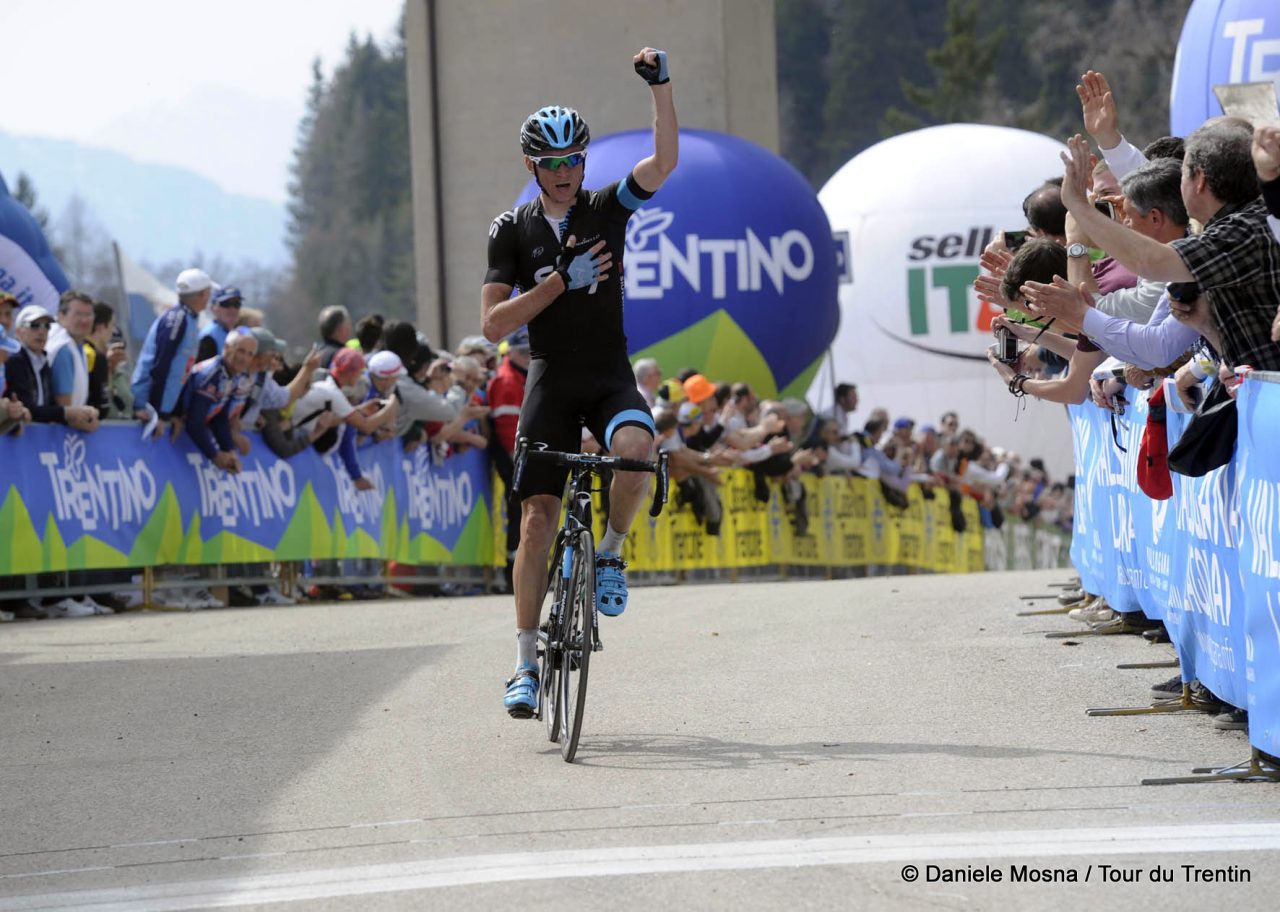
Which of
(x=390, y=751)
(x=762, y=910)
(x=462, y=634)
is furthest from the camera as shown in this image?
(x=462, y=634)

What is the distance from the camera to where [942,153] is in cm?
3791

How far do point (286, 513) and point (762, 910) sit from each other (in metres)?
12.2

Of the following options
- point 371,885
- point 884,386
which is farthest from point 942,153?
point 371,885

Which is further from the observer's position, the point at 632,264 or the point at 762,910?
the point at 632,264

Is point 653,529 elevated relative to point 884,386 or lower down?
lower down

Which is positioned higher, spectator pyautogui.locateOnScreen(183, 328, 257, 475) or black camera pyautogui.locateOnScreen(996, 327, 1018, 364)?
spectator pyautogui.locateOnScreen(183, 328, 257, 475)

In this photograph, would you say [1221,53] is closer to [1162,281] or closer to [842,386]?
[1162,281]

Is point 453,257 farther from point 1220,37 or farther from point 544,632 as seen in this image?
point 544,632

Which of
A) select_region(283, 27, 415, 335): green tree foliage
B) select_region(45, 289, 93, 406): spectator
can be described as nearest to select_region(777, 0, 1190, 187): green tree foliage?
select_region(283, 27, 415, 335): green tree foliage

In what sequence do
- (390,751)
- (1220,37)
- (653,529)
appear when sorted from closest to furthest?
(390,751) → (1220,37) → (653,529)

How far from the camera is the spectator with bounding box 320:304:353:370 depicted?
17.5m

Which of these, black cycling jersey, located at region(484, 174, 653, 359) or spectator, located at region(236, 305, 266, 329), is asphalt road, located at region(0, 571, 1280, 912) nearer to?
black cycling jersey, located at region(484, 174, 653, 359)

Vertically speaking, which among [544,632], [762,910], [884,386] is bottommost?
[762,910]

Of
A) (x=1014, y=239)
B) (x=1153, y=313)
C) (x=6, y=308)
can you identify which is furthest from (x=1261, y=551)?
(x=6, y=308)
